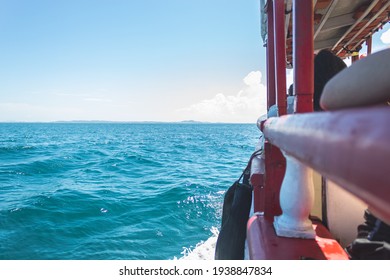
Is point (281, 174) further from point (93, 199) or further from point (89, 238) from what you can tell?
point (93, 199)

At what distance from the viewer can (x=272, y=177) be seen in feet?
7.52

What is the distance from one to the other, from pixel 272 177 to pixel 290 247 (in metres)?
0.59

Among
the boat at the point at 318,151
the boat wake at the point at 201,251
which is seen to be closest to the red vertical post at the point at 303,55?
the boat at the point at 318,151

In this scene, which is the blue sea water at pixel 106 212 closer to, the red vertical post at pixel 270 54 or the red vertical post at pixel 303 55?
the red vertical post at pixel 270 54

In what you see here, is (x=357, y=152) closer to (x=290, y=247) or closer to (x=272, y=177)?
(x=290, y=247)

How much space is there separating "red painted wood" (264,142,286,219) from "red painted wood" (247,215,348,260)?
207 millimetres

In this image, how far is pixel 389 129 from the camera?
0.32m

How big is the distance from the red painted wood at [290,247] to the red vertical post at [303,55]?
0.89 metres

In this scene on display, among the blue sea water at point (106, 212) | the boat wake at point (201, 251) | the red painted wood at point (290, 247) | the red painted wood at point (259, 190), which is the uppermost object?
the red painted wood at point (259, 190)

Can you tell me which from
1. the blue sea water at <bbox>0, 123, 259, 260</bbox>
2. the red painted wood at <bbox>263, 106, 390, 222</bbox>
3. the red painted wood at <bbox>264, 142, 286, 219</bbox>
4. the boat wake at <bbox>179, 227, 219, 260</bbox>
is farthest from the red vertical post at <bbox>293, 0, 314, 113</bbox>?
the blue sea water at <bbox>0, 123, 259, 260</bbox>

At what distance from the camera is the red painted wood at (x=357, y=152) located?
1.05ft

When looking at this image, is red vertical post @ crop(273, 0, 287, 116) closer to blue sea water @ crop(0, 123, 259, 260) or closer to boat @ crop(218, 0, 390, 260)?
boat @ crop(218, 0, 390, 260)

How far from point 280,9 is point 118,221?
6792 mm

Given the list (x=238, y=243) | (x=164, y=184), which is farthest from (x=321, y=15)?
(x=164, y=184)
